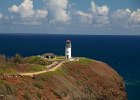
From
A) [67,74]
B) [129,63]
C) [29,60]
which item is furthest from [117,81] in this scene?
[129,63]

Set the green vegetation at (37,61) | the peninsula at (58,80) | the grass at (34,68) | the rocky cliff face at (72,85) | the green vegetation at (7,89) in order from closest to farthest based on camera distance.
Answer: the green vegetation at (7,89) < the rocky cliff face at (72,85) < the peninsula at (58,80) < the grass at (34,68) < the green vegetation at (37,61)

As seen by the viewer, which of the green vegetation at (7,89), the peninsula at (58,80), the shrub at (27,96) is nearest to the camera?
the green vegetation at (7,89)

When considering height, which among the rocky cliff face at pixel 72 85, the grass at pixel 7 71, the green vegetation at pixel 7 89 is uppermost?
the grass at pixel 7 71

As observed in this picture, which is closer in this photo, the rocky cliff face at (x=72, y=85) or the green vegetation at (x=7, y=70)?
the rocky cliff face at (x=72, y=85)

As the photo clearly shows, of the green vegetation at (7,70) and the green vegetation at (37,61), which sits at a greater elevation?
the green vegetation at (7,70)

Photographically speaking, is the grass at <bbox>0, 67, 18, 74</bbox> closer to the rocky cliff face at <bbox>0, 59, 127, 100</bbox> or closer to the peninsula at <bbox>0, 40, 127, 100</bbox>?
the peninsula at <bbox>0, 40, 127, 100</bbox>

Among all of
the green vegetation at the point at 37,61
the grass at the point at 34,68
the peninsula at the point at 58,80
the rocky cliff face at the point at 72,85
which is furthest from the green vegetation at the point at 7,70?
the green vegetation at the point at 37,61

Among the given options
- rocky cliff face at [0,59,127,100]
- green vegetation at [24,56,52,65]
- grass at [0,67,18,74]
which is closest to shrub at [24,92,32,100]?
rocky cliff face at [0,59,127,100]

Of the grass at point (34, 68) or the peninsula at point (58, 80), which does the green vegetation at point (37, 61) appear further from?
the grass at point (34, 68)
